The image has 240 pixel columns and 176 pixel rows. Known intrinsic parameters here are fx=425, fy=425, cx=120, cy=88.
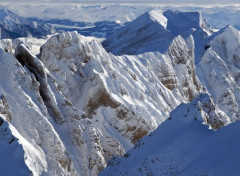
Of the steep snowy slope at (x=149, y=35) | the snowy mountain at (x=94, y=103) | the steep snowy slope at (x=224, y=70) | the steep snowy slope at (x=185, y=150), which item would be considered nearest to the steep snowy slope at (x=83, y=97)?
the snowy mountain at (x=94, y=103)

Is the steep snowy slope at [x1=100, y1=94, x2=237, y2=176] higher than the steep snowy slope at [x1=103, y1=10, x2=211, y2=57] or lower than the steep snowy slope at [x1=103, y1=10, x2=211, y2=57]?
higher

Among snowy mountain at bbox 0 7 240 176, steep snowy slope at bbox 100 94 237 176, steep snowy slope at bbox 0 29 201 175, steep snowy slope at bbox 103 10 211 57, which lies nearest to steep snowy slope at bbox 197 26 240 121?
snowy mountain at bbox 0 7 240 176

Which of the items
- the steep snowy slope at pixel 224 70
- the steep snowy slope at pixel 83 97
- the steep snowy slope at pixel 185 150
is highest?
the steep snowy slope at pixel 185 150

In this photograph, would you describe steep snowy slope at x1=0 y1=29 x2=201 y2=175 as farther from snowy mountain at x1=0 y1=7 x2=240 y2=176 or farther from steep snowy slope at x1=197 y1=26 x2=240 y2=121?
steep snowy slope at x1=197 y1=26 x2=240 y2=121

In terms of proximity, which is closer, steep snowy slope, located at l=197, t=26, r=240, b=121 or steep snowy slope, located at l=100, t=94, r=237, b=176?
steep snowy slope, located at l=100, t=94, r=237, b=176

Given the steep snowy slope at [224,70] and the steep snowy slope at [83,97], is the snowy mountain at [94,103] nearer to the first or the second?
the steep snowy slope at [83,97]

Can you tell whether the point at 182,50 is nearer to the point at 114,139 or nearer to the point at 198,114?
the point at 114,139

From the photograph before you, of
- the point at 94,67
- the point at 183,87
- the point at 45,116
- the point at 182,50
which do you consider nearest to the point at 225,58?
the point at 182,50

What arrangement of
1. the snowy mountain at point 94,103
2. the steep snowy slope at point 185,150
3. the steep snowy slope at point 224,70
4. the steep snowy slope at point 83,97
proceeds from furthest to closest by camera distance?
1. the steep snowy slope at point 224,70
2. the steep snowy slope at point 83,97
3. the snowy mountain at point 94,103
4. the steep snowy slope at point 185,150
